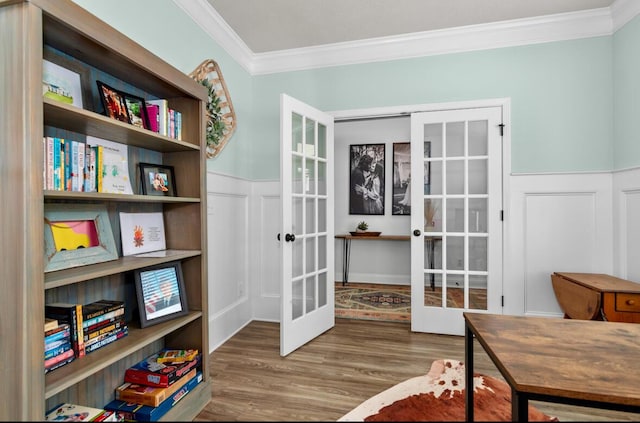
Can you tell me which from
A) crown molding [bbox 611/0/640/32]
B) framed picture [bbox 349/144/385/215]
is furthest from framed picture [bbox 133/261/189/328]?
crown molding [bbox 611/0/640/32]

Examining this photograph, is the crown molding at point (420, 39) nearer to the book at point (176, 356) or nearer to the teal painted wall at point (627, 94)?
the teal painted wall at point (627, 94)

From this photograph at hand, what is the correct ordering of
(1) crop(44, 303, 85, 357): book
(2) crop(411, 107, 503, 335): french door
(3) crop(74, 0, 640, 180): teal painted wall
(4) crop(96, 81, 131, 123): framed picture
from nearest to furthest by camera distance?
(1) crop(44, 303, 85, 357): book < (4) crop(96, 81, 131, 123): framed picture < (3) crop(74, 0, 640, 180): teal painted wall < (2) crop(411, 107, 503, 335): french door

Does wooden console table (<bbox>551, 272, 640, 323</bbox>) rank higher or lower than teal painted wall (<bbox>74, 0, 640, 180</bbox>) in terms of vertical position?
lower

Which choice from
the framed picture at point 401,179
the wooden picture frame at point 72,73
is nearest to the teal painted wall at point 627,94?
the framed picture at point 401,179

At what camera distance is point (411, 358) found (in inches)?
94.3

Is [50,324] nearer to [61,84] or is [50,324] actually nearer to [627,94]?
[61,84]

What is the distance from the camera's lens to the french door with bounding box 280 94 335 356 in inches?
98.6

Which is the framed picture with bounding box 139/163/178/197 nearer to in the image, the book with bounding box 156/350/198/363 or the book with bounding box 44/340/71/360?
the book with bounding box 44/340/71/360

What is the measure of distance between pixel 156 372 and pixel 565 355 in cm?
175

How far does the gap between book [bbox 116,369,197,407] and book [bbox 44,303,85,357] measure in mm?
416

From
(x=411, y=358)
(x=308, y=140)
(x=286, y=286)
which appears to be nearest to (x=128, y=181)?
(x=286, y=286)

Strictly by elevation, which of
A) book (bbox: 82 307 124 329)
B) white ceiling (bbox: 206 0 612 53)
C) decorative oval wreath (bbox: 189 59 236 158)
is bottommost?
book (bbox: 82 307 124 329)

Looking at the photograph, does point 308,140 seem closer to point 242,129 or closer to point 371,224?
point 242,129

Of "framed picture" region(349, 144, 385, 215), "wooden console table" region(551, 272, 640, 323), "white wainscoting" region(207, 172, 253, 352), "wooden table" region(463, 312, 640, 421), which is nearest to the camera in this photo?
"wooden table" region(463, 312, 640, 421)
